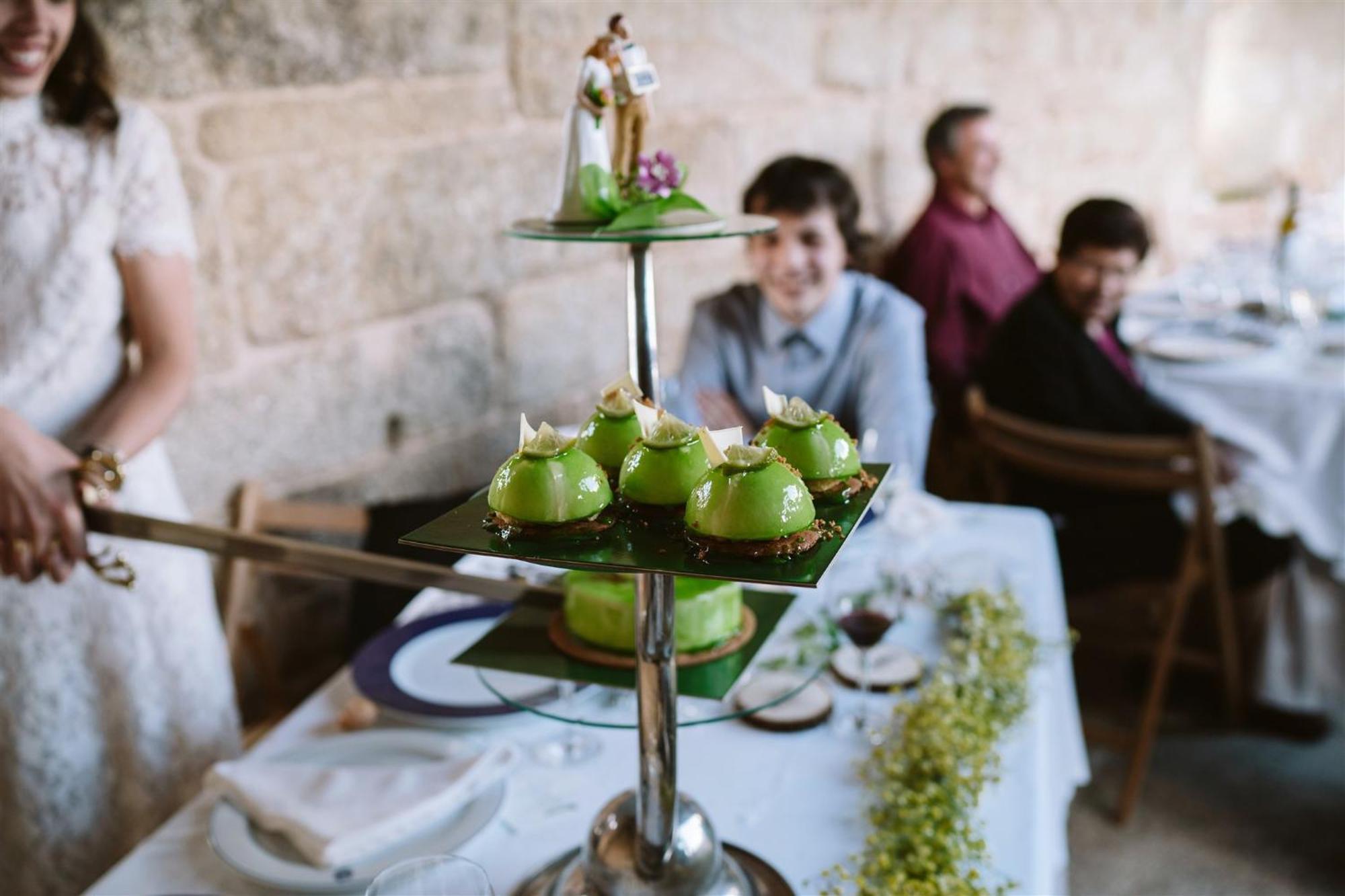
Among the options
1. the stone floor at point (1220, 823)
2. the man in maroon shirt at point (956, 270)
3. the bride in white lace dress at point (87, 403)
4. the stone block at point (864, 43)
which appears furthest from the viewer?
the stone block at point (864, 43)

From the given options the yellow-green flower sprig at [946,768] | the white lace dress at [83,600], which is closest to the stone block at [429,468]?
the white lace dress at [83,600]

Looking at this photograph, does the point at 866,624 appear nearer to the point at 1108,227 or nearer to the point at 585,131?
the point at 585,131

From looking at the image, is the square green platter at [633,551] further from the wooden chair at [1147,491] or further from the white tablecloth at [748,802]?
the wooden chair at [1147,491]

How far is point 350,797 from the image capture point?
113cm

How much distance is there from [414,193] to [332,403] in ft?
1.61

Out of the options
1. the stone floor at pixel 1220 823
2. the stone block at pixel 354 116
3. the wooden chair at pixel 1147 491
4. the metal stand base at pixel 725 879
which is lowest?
the stone floor at pixel 1220 823

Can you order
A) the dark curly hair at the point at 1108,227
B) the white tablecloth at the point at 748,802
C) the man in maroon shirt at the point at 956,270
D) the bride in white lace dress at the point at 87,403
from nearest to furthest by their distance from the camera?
the white tablecloth at the point at 748,802 < the bride in white lace dress at the point at 87,403 < the dark curly hair at the point at 1108,227 < the man in maroon shirt at the point at 956,270

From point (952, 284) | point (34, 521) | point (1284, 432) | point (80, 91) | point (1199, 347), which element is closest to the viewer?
point (34, 521)

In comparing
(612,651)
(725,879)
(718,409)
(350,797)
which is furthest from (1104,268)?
(350,797)

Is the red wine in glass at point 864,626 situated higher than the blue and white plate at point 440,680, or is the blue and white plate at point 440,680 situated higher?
the red wine in glass at point 864,626

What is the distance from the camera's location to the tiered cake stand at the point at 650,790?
92 cm

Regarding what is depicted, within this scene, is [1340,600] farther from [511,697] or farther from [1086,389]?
[511,697]

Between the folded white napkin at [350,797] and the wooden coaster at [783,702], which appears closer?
the folded white napkin at [350,797]

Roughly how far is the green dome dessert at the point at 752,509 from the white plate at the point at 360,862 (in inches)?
20.2
